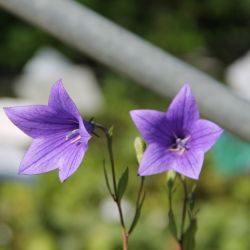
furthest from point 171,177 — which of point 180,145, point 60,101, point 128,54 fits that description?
point 128,54

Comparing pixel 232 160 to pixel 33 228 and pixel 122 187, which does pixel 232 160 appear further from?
pixel 122 187

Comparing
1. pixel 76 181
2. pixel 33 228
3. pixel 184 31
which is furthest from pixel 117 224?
pixel 184 31

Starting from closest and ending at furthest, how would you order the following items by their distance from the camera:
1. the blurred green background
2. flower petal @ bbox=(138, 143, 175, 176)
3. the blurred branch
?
flower petal @ bbox=(138, 143, 175, 176) < the blurred branch < the blurred green background

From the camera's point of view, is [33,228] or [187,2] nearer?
[33,228]

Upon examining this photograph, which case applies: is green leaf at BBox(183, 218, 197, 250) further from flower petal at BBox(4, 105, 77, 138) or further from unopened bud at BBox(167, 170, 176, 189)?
flower petal at BBox(4, 105, 77, 138)

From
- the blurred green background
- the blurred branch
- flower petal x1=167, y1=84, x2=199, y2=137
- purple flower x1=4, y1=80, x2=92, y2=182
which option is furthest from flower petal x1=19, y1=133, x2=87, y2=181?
the blurred green background

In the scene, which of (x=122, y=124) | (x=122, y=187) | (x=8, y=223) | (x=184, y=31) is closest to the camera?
(x=122, y=187)
